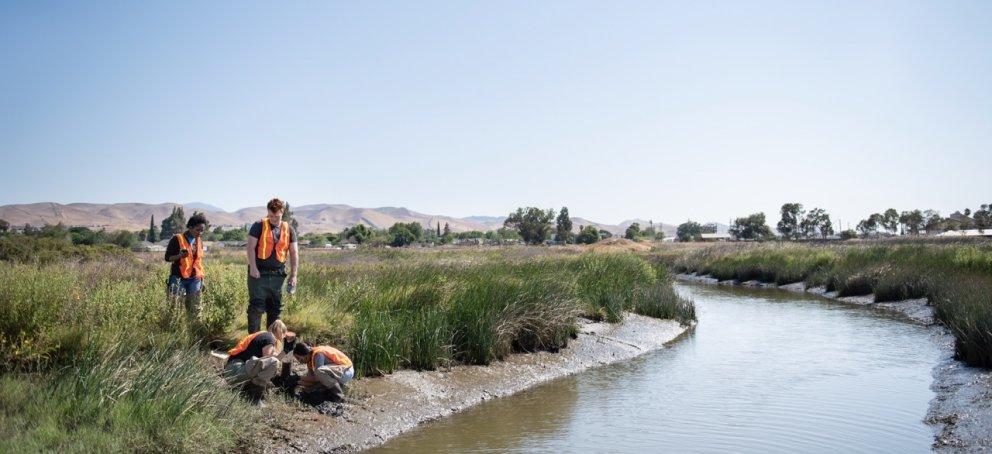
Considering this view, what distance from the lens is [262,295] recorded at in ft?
29.5

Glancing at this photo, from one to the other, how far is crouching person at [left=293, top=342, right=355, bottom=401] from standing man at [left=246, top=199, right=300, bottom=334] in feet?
3.48

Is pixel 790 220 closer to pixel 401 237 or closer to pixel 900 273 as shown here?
pixel 401 237

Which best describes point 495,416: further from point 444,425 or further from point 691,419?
point 691,419

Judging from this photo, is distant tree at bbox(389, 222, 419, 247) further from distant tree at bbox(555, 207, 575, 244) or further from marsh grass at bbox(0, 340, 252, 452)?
marsh grass at bbox(0, 340, 252, 452)

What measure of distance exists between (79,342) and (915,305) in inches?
796

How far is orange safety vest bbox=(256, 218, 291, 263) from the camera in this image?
29.1 ft

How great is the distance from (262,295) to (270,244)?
66 centimetres

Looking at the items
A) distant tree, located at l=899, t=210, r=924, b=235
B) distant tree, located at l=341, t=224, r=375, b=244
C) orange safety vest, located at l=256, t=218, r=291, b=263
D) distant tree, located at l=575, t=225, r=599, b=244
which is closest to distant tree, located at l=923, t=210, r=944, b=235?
distant tree, located at l=899, t=210, r=924, b=235

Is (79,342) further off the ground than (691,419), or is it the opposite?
(79,342)

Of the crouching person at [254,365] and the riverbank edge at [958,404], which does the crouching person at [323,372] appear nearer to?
the crouching person at [254,365]

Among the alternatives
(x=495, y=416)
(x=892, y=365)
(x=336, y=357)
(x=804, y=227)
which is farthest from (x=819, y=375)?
(x=804, y=227)

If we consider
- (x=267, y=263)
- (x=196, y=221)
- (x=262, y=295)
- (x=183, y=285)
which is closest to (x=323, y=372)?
(x=262, y=295)

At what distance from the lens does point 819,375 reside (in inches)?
465

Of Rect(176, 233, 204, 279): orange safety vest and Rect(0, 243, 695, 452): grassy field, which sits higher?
Rect(176, 233, 204, 279): orange safety vest
